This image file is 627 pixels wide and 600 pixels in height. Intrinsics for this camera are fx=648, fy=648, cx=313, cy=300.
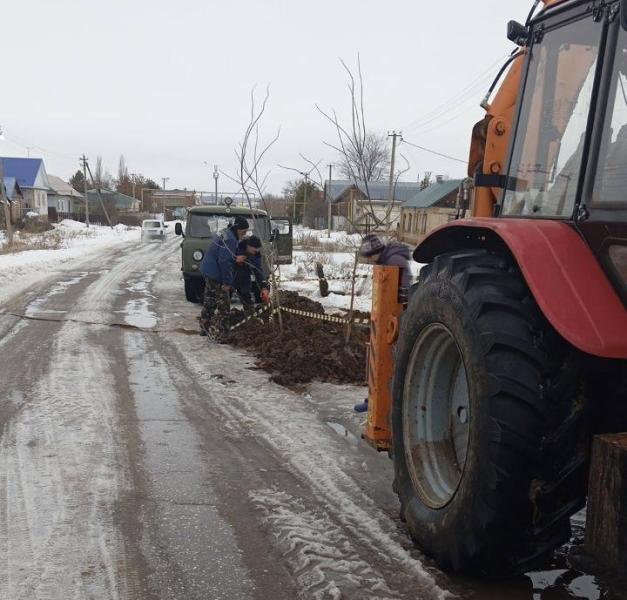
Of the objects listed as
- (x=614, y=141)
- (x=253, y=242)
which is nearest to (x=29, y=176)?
(x=253, y=242)

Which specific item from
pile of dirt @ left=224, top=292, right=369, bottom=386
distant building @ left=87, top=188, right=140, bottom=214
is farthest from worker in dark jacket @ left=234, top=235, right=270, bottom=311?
distant building @ left=87, top=188, right=140, bottom=214

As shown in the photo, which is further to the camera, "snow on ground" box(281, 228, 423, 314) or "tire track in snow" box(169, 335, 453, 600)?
"snow on ground" box(281, 228, 423, 314)

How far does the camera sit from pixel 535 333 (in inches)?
97.9

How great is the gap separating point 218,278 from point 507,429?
7.13 metres

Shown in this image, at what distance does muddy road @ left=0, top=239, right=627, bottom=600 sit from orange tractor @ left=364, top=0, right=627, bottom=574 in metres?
0.38

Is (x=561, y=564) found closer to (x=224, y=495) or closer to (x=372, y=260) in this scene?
(x=224, y=495)

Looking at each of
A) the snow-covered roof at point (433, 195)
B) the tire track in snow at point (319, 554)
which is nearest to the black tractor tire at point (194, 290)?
the tire track in snow at point (319, 554)

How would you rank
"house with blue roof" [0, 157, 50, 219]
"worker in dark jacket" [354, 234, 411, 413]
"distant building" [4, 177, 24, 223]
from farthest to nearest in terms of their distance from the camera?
"house with blue roof" [0, 157, 50, 219], "distant building" [4, 177, 24, 223], "worker in dark jacket" [354, 234, 411, 413]

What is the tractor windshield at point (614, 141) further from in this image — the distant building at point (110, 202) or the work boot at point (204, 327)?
the distant building at point (110, 202)

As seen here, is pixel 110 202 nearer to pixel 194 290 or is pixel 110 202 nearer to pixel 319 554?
pixel 194 290

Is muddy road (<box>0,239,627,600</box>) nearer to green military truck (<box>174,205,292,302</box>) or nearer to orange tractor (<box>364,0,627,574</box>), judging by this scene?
orange tractor (<box>364,0,627,574</box>)

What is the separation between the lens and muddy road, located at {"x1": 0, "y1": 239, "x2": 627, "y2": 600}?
9.64 feet

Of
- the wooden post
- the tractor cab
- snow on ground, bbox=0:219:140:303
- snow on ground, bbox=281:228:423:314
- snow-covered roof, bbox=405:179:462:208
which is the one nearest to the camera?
the wooden post

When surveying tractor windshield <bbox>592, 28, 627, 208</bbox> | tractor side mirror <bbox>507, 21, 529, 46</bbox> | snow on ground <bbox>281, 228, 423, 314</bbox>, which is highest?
tractor side mirror <bbox>507, 21, 529, 46</bbox>
